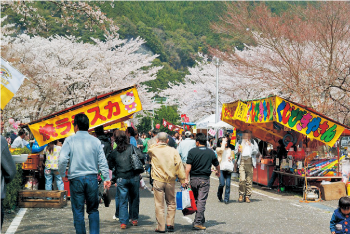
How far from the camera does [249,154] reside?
12633mm

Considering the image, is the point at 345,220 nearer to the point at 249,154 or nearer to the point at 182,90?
the point at 249,154

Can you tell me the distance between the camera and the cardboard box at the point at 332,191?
512 inches

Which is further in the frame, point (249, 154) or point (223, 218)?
point (249, 154)

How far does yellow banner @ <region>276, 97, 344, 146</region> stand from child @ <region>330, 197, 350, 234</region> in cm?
744

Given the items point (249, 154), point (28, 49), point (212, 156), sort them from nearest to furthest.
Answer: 1. point (212, 156)
2. point (249, 154)
3. point (28, 49)

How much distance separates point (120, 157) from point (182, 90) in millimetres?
42436

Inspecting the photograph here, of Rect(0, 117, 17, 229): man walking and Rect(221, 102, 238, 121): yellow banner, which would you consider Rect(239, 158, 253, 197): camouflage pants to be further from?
Rect(0, 117, 17, 229): man walking

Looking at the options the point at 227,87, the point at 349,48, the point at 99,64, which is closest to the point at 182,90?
the point at 227,87

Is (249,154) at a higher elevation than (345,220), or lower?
higher

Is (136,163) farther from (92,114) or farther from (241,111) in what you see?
(241,111)

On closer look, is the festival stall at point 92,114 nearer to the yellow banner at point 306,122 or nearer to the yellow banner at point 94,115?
the yellow banner at point 94,115

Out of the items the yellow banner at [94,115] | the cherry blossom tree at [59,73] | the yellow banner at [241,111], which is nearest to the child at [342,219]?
the yellow banner at [94,115]

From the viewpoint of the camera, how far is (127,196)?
29.2 ft

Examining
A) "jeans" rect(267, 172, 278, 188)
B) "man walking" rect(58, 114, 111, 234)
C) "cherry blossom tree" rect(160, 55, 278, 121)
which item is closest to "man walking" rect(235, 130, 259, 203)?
"jeans" rect(267, 172, 278, 188)
